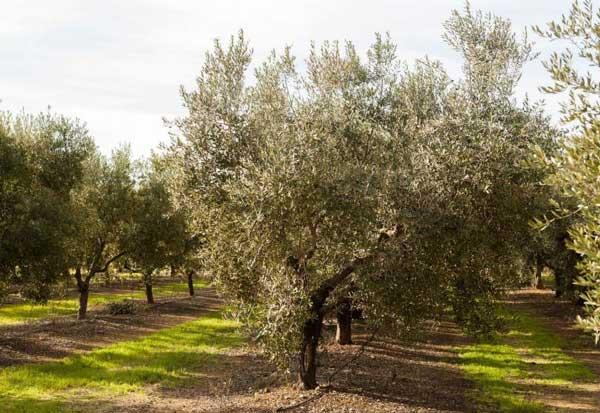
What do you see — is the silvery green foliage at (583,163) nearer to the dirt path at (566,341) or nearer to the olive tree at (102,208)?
the dirt path at (566,341)

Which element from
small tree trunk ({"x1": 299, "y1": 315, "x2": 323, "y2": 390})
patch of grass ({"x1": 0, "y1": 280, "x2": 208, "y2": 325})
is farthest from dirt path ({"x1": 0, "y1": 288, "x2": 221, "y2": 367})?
small tree trunk ({"x1": 299, "y1": 315, "x2": 323, "y2": 390})

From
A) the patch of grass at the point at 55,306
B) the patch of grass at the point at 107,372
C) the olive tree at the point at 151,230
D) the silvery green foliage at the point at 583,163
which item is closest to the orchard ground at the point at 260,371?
the patch of grass at the point at 107,372

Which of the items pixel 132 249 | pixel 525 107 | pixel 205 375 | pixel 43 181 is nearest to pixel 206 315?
pixel 132 249

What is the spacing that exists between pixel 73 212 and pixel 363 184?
2304 cm

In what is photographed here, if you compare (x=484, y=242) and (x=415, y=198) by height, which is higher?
(x=415, y=198)

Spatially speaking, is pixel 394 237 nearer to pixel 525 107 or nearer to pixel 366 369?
pixel 525 107

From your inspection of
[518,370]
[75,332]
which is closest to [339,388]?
[518,370]

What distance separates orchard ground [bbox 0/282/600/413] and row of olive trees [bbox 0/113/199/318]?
16.0 feet

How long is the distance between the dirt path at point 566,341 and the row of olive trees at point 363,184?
6.75 metres

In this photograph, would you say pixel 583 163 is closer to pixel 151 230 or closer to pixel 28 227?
pixel 28 227

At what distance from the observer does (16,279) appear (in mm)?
29609

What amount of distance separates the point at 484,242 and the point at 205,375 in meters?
14.6

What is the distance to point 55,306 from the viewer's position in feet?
163

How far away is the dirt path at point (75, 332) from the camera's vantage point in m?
30.3
